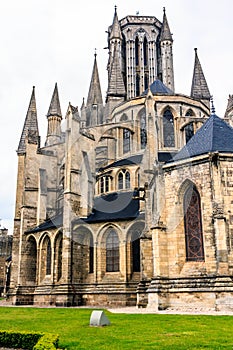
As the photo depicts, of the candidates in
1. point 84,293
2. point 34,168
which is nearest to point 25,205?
point 34,168

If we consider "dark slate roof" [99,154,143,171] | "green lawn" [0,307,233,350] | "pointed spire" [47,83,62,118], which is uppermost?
"pointed spire" [47,83,62,118]

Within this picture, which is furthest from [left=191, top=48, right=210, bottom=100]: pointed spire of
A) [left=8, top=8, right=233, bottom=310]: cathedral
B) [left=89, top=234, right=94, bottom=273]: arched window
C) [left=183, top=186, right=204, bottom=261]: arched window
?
[left=183, top=186, right=204, bottom=261]: arched window

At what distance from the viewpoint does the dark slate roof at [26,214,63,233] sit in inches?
1110

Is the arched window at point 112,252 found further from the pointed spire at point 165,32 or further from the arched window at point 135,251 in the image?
the pointed spire at point 165,32

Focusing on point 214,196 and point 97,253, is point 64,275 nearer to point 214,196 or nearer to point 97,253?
point 97,253

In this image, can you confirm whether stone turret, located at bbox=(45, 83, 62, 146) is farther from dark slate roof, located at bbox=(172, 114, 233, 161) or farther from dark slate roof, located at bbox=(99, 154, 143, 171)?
dark slate roof, located at bbox=(172, 114, 233, 161)

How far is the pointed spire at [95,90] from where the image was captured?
167 feet

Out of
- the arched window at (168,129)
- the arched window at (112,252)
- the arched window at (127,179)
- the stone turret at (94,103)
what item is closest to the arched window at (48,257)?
the arched window at (112,252)

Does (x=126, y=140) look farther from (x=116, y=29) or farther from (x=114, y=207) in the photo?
(x=116, y=29)

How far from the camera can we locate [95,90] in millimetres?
51438

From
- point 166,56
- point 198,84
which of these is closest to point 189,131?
point 198,84

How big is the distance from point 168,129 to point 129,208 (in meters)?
10.4

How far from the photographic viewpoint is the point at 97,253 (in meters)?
26.4

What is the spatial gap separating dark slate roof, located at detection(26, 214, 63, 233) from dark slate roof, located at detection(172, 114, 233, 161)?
11215 mm
